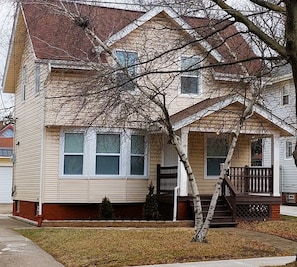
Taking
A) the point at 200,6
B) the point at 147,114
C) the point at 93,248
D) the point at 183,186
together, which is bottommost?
the point at 93,248

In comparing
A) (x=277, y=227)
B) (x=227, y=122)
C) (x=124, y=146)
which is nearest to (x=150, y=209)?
(x=124, y=146)

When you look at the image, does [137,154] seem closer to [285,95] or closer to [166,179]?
[166,179]

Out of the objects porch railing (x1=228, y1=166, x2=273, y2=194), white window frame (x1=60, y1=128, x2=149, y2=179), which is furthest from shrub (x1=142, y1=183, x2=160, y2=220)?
porch railing (x1=228, y1=166, x2=273, y2=194)

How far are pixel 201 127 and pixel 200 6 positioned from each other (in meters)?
7.92

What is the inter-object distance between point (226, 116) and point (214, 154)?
8.28ft

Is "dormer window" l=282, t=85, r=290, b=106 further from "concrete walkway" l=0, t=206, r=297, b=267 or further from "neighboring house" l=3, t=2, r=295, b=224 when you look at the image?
"concrete walkway" l=0, t=206, r=297, b=267

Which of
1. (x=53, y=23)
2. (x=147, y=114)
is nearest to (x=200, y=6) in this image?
(x=147, y=114)

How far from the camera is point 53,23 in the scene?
1652 centimetres

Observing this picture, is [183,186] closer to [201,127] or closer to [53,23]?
[201,127]

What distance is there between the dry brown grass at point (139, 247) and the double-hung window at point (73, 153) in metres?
4.08

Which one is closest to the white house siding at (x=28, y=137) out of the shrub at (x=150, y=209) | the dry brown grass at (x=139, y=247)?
the shrub at (x=150, y=209)

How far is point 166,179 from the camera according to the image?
64.5ft

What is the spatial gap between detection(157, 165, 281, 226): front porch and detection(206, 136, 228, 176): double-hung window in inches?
31.5

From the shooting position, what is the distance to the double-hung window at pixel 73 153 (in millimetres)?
19000
